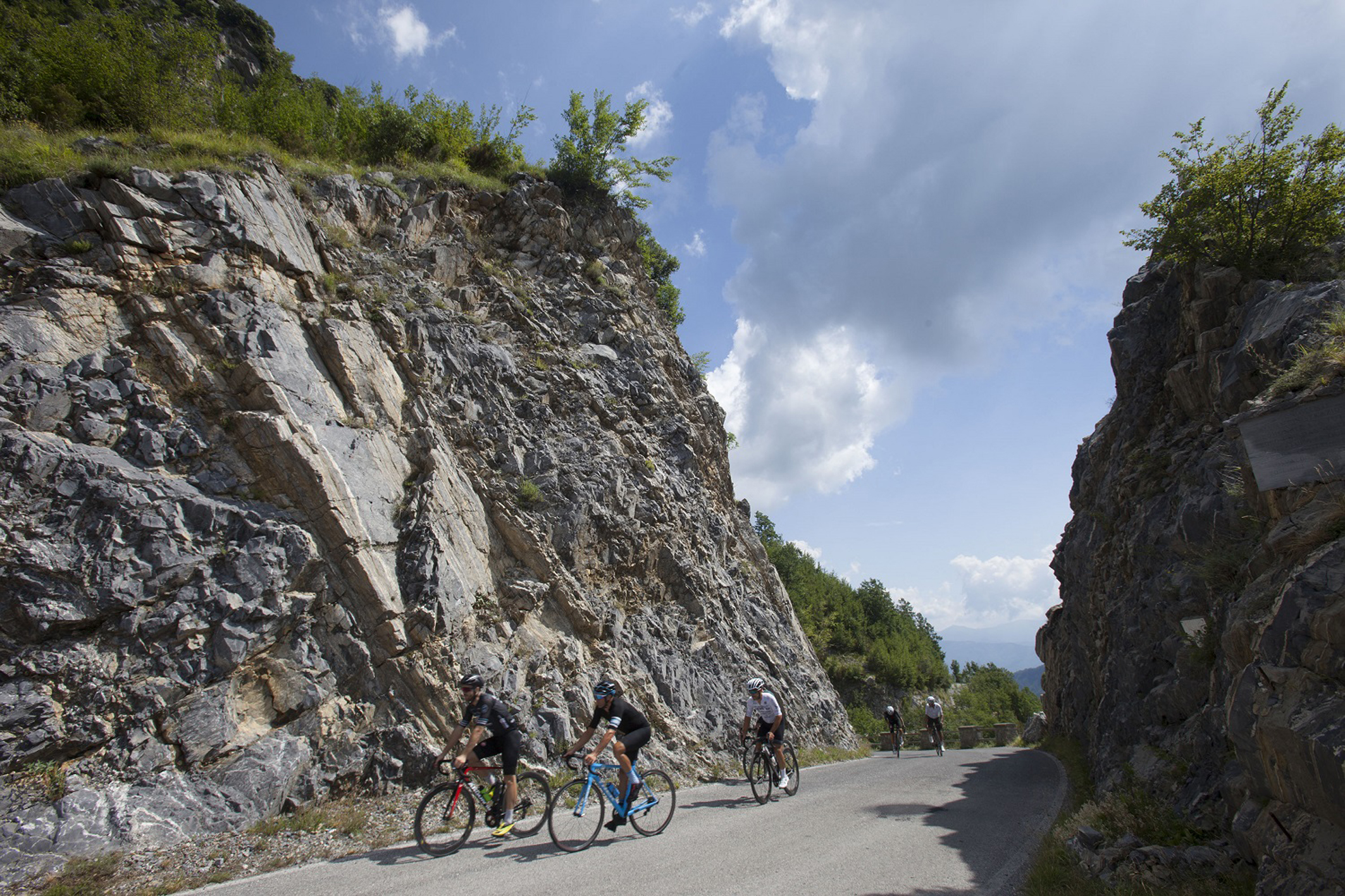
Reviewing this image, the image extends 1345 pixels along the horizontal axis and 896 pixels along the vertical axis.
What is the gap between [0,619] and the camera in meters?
7.64

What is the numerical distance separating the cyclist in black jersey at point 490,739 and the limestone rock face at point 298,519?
2530 millimetres

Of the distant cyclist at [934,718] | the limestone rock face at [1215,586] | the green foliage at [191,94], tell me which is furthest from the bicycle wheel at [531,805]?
the distant cyclist at [934,718]

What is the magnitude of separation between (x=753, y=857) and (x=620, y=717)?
82.9 inches

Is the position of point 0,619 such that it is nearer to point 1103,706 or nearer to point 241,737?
point 241,737

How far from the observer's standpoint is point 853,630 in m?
50.0

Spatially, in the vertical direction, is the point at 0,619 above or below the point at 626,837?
above

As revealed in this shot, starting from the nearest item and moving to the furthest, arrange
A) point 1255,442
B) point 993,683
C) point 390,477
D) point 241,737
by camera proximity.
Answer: point 1255,442 < point 241,737 < point 390,477 < point 993,683

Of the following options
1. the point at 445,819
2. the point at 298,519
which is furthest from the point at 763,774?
the point at 298,519

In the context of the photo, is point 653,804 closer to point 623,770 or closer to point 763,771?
point 623,770

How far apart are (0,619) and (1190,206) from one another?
2009 cm

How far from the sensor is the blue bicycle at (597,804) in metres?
7.37

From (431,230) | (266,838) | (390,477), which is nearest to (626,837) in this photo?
(266,838)

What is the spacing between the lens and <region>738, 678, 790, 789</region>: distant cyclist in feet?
34.7

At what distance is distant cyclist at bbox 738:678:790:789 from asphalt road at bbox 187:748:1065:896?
1.88ft
